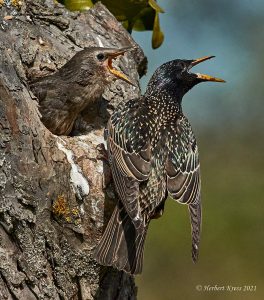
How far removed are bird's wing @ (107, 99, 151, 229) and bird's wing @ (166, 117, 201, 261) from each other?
0.19 meters

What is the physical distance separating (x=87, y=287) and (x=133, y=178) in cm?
70

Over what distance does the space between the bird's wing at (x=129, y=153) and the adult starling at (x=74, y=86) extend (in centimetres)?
43

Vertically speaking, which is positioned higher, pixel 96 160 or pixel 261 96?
pixel 261 96

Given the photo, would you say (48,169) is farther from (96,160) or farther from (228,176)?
(228,176)

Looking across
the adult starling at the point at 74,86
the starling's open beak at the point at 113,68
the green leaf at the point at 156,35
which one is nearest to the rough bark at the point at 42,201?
the adult starling at the point at 74,86

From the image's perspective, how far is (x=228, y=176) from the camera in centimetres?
775

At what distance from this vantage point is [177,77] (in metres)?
7.50

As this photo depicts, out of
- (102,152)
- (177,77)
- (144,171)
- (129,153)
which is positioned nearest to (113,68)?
(177,77)

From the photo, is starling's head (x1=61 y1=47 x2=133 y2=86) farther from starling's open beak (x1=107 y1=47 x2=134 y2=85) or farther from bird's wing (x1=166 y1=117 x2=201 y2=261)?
bird's wing (x1=166 y1=117 x2=201 y2=261)

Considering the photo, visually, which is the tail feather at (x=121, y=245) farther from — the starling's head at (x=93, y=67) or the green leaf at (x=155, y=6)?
the green leaf at (x=155, y=6)

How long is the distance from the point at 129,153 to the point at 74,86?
113cm

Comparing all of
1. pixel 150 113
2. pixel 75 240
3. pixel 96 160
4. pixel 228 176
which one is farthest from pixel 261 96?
pixel 75 240

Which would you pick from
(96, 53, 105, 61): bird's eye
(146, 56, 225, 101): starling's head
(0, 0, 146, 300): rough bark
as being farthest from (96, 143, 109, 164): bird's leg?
(146, 56, 225, 101): starling's head

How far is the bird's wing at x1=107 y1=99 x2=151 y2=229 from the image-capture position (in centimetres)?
600
